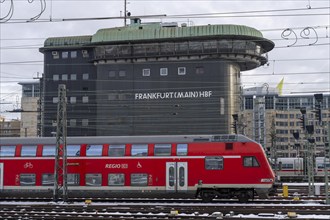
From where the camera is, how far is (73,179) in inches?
1241

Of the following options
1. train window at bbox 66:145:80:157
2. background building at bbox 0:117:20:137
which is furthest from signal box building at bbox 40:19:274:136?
background building at bbox 0:117:20:137

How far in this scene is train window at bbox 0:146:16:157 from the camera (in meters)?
32.0

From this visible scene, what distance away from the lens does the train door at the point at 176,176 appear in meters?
29.4

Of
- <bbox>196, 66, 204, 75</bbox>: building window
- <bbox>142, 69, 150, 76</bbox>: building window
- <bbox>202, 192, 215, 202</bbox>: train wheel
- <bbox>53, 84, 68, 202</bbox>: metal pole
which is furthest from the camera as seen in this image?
<bbox>142, 69, 150, 76</bbox>: building window

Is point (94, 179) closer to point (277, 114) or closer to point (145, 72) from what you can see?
point (145, 72)

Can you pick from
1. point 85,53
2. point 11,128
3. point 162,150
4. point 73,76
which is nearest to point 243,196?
point 162,150

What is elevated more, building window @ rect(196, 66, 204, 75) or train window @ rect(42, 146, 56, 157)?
building window @ rect(196, 66, 204, 75)

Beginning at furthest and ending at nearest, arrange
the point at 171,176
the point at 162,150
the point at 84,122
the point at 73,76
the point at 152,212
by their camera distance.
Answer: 1. the point at 73,76
2. the point at 84,122
3. the point at 162,150
4. the point at 171,176
5. the point at 152,212

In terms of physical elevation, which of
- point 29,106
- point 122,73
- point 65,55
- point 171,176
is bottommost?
point 171,176

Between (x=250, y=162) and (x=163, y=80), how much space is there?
3798 cm

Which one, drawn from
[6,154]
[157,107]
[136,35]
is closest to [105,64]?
[136,35]

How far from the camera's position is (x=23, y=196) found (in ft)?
104

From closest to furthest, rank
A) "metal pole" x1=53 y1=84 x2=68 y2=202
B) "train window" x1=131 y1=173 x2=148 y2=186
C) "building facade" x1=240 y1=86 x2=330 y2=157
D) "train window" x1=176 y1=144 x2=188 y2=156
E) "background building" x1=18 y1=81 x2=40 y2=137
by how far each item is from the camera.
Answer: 1. "train window" x1=176 y1=144 x2=188 y2=156
2. "train window" x1=131 y1=173 x2=148 y2=186
3. "metal pole" x1=53 y1=84 x2=68 y2=202
4. "background building" x1=18 y1=81 x2=40 y2=137
5. "building facade" x1=240 y1=86 x2=330 y2=157

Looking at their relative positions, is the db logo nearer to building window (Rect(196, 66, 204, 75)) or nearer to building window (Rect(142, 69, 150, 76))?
building window (Rect(142, 69, 150, 76))
